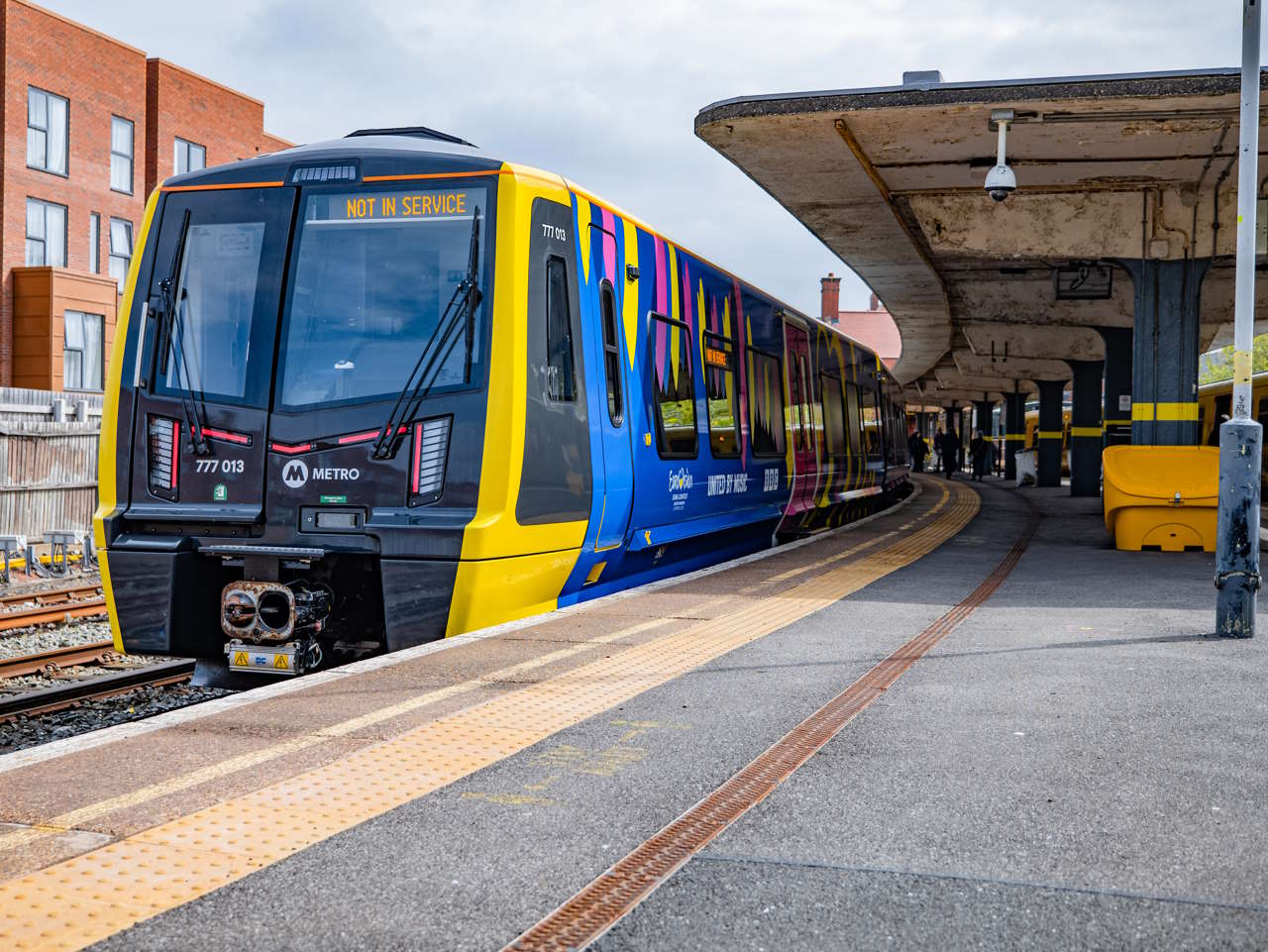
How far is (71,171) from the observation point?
92.9 feet

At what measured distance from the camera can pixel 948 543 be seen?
599 inches

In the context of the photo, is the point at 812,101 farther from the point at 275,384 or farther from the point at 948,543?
the point at 275,384

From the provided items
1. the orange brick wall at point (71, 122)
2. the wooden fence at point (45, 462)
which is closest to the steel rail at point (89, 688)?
the wooden fence at point (45, 462)

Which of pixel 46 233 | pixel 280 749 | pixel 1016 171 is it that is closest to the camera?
pixel 280 749

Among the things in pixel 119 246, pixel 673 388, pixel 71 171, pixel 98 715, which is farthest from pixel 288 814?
pixel 119 246

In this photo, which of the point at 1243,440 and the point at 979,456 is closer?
the point at 1243,440

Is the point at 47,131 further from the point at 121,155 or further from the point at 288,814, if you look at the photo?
the point at 288,814

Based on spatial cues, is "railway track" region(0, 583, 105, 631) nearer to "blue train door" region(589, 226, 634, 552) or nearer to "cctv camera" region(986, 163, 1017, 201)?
"blue train door" region(589, 226, 634, 552)

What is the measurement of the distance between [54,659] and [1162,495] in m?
10.8

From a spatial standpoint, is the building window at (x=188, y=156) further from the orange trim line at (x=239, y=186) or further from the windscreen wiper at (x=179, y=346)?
the windscreen wiper at (x=179, y=346)

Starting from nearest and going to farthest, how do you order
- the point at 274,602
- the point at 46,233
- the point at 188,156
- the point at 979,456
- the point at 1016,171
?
1. the point at 274,602
2. the point at 1016,171
3. the point at 46,233
4. the point at 188,156
5. the point at 979,456

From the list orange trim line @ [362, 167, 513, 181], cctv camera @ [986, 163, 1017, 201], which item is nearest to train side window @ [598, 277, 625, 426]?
orange trim line @ [362, 167, 513, 181]

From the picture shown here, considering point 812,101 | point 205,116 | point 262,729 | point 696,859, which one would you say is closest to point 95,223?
point 205,116

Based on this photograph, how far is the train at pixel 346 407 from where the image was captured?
279 inches
